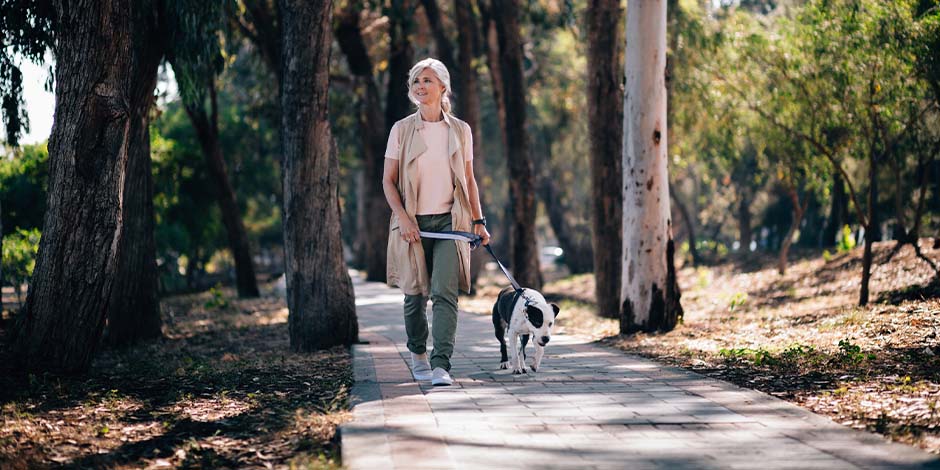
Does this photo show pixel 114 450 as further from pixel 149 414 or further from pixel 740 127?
pixel 740 127

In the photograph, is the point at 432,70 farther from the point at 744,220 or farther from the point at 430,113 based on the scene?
the point at 744,220

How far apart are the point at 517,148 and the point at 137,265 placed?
9403 mm

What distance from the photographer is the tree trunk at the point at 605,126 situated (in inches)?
629

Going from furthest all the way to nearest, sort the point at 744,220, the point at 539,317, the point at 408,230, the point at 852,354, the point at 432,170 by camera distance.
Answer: the point at 744,220 → the point at 852,354 → the point at 539,317 → the point at 432,170 → the point at 408,230

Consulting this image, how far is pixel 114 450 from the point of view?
5496mm

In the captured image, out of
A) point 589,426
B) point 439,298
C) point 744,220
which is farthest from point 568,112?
point 589,426

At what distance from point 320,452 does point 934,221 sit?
23.9m

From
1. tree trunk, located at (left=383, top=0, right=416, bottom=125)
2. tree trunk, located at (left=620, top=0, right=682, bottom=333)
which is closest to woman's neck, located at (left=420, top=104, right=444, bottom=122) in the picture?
tree trunk, located at (left=620, top=0, right=682, bottom=333)

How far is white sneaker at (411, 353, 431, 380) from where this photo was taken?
7.29 m

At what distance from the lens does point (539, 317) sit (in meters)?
7.20

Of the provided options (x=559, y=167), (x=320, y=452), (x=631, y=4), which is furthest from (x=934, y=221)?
(x=320, y=452)

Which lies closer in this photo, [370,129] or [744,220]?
[370,129]

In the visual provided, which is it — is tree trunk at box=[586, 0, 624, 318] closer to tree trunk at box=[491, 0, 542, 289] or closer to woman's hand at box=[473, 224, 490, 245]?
tree trunk at box=[491, 0, 542, 289]

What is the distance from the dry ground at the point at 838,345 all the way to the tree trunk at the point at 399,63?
5.47m
